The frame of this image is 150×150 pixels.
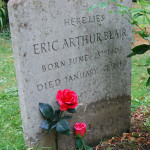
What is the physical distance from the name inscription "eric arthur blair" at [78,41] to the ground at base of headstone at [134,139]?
113 centimetres

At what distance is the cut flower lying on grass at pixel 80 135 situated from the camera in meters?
2.51

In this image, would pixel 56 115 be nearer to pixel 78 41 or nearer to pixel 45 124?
pixel 45 124

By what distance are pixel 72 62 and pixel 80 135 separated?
0.74m

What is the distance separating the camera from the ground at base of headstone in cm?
268

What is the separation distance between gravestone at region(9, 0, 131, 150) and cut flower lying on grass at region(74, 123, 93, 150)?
64 millimetres

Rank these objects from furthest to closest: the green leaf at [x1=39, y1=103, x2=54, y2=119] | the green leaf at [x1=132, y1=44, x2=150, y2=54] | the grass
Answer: the grass
the green leaf at [x1=132, y1=44, x2=150, y2=54]
the green leaf at [x1=39, y1=103, x2=54, y2=119]

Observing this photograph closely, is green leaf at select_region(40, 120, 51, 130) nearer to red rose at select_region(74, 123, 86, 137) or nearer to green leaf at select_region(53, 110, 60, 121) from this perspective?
green leaf at select_region(53, 110, 60, 121)

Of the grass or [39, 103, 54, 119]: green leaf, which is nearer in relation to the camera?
[39, 103, 54, 119]: green leaf

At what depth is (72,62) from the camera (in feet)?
7.83


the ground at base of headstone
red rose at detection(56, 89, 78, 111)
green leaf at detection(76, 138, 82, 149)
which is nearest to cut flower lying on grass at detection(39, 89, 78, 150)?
red rose at detection(56, 89, 78, 111)

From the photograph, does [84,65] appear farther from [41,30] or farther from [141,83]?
[141,83]

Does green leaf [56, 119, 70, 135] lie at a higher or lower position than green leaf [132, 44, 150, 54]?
lower

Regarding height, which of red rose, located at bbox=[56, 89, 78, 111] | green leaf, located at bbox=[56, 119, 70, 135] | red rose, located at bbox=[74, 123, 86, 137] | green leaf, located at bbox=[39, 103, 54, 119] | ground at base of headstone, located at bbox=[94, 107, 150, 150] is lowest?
ground at base of headstone, located at bbox=[94, 107, 150, 150]

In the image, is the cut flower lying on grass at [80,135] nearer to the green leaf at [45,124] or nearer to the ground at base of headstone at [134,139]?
the ground at base of headstone at [134,139]
